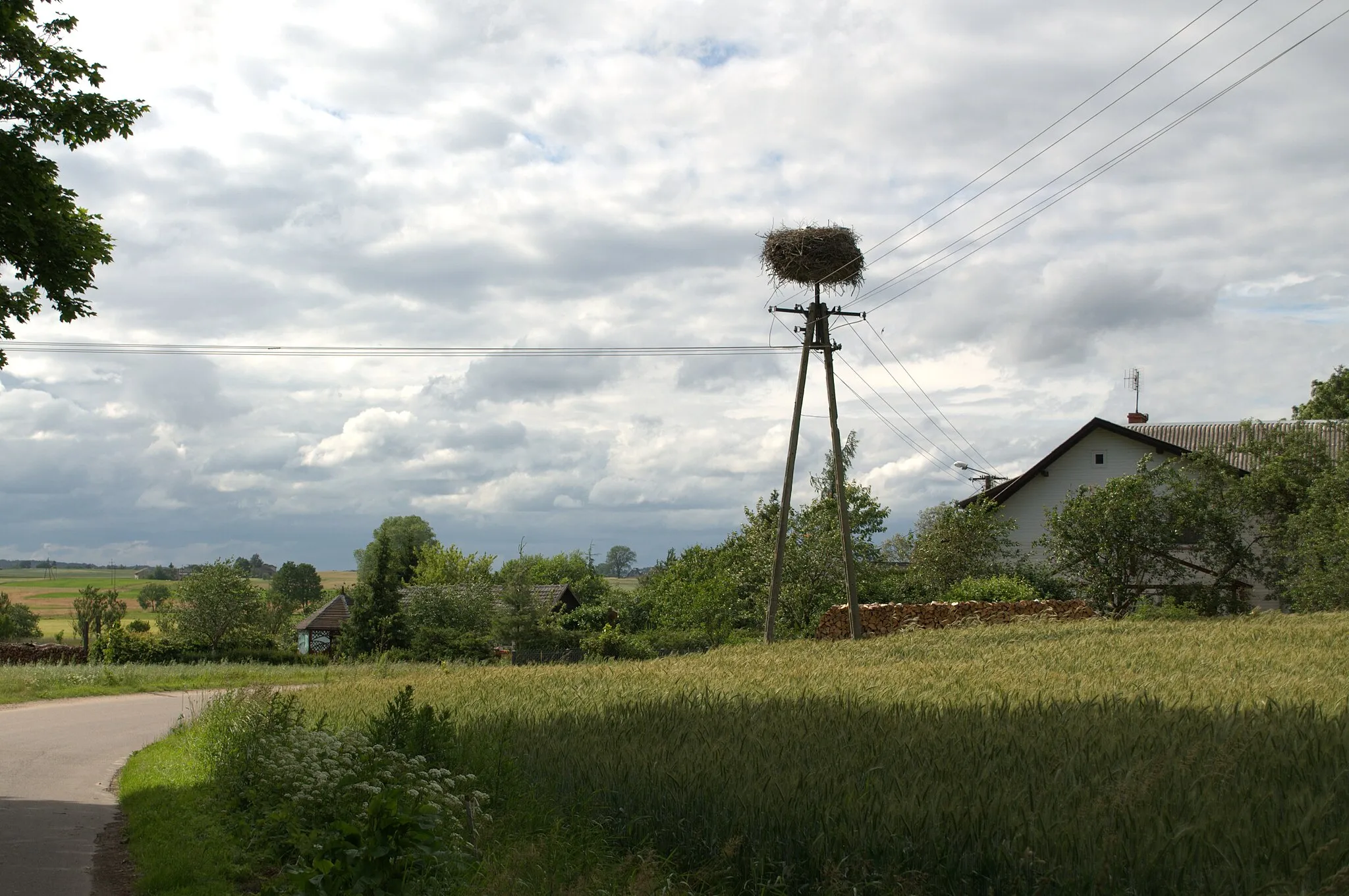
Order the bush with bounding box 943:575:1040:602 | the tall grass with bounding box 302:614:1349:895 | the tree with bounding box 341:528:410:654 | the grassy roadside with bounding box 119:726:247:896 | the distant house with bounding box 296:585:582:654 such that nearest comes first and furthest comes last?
the tall grass with bounding box 302:614:1349:895, the grassy roadside with bounding box 119:726:247:896, the bush with bounding box 943:575:1040:602, the tree with bounding box 341:528:410:654, the distant house with bounding box 296:585:582:654

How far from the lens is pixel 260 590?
53.1 m

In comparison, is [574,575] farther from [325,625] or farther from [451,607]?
[451,607]

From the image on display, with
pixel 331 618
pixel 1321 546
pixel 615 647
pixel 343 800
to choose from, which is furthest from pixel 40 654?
pixel 1321 546

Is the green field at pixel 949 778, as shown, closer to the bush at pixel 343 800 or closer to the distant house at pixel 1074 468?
the bush at pixel 343 800

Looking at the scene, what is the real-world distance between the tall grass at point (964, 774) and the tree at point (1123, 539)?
2330 cm

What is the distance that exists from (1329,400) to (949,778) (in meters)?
58.6

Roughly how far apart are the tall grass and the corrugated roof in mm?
27922

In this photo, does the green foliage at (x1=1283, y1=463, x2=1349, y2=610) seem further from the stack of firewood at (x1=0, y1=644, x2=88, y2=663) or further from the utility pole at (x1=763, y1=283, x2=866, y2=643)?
the stack of firewood at (x1=0, y1=644, x2=88, y2=663)

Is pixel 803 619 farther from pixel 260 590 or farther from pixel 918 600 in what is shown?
pixel 260 590

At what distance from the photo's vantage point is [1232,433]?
4450 cm

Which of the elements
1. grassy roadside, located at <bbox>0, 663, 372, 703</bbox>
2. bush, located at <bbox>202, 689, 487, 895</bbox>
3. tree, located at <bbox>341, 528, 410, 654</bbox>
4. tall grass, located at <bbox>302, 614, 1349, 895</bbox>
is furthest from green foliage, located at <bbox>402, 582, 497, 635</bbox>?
tall grass, located at <bbox>302, 614, 1349, 895</bbox>

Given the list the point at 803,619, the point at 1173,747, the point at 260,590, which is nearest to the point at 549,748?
the point at 1173,747

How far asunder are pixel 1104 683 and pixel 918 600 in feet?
87.8

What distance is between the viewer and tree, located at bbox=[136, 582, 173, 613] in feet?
169
